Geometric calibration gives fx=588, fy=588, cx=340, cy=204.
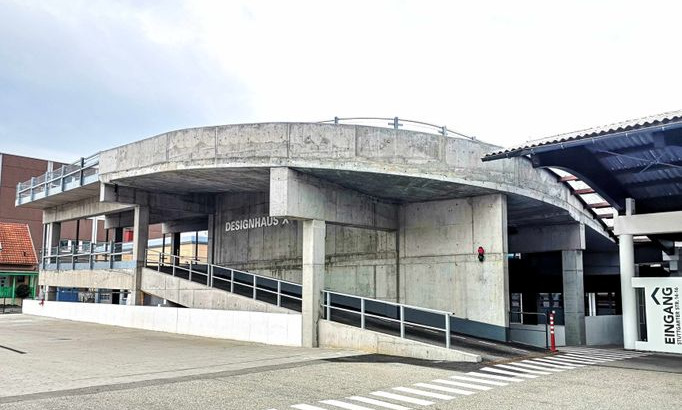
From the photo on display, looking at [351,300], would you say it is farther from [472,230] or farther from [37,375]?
[37,375]

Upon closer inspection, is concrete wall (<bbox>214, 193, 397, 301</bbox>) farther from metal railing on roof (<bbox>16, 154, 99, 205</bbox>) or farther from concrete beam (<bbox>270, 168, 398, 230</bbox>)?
metal railing on roof (<bbox>16, 154, 99, 205</bbox>)

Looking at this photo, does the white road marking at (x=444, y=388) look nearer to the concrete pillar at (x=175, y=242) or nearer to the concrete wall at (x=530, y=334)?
the concrete wall at (x=530, y=334)

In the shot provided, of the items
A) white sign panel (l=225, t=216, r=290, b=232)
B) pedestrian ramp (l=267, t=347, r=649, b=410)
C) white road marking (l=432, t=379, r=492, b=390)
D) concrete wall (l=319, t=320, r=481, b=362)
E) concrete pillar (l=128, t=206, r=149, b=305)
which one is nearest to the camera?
pedestrian ramp (l=267, t=347, r=649, b=410)

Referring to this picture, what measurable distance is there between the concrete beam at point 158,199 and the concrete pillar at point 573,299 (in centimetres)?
1564

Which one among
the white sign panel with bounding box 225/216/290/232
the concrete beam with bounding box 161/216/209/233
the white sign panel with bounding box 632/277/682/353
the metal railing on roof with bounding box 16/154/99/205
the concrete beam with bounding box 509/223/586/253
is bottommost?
the white sign panel with bounding box 632/277/682/353

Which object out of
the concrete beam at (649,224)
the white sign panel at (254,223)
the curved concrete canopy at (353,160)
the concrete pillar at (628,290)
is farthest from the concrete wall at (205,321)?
the concrete beam at (649,224)

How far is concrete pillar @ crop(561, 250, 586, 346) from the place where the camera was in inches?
860

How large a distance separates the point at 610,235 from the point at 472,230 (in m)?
11.7

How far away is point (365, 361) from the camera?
13.6m

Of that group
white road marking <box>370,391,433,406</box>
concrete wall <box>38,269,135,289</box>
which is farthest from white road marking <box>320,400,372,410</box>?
concrete wall <box>38,269,135,289</box>

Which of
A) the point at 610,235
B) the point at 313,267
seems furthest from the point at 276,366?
the point at 610,235

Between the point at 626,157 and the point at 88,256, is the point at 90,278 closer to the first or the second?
the point at 88,256

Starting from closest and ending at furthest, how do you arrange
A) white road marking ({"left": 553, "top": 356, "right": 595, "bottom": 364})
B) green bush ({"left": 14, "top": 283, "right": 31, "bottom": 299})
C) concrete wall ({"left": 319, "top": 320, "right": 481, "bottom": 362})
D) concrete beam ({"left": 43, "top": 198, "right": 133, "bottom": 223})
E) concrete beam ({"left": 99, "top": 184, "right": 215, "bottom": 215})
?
concrete wall ({"left": 319, "top": 320, "right": 481, "bottom": 362}) < white road marking ({"left": 553, "top": 356, "right": 595, "bottom": 364}) < concrete beam ({"left": 99, "top": 184, "right": 215, "bottom": 215}) < concrete beam ({"left": 43, "top": 198, "right": 133, "bottom": 223}) < green bush ({"left": 14, "top": 283, "right": 31, "bottom": 299})

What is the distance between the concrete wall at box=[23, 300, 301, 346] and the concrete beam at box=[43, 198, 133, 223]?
4.53 metres
